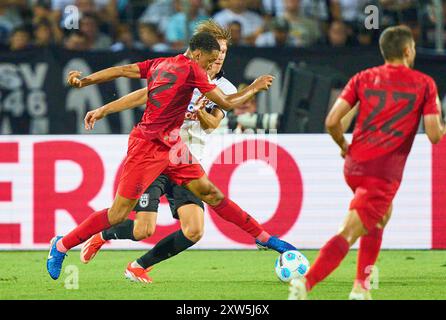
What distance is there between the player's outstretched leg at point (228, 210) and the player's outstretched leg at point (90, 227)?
2.05ft

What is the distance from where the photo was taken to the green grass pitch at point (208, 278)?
25.2 ft

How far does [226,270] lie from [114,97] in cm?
355

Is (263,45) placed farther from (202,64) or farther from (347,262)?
(202,64)

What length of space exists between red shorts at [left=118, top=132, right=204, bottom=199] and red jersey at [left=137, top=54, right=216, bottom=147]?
0.07 metres

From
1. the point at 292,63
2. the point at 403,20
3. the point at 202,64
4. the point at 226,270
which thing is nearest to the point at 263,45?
the point at 292,63

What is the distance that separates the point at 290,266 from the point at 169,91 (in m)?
1.70

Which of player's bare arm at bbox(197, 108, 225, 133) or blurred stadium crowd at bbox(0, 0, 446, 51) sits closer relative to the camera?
player's bare arm at bbox(197, 108, 225, 133)

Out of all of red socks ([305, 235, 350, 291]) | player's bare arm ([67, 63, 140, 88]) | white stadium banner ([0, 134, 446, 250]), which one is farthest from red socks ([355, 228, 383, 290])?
white stadium banner ([0, 134, 446, 250])

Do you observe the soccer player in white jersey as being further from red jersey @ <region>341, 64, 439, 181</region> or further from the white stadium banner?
the white stadium banner

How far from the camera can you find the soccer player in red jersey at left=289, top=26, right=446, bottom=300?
21.5ft

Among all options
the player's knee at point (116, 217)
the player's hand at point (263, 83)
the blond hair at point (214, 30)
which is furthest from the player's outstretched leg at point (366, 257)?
the blond hair at point (214, 30)

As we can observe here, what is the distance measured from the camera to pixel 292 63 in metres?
12.0

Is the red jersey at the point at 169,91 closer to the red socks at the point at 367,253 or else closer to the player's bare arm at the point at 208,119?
the player's bare arm at the point at 208,119

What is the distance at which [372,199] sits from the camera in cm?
657
